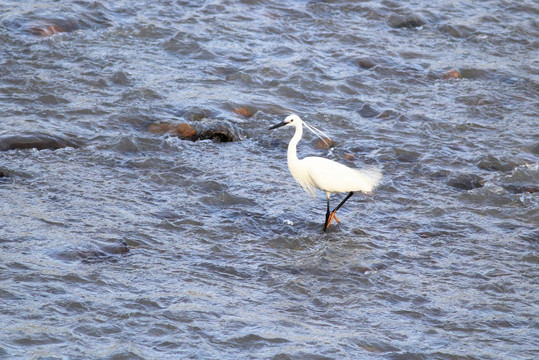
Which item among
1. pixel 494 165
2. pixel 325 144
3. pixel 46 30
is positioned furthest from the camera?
pixel 46 30

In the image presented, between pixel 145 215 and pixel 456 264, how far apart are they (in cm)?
240

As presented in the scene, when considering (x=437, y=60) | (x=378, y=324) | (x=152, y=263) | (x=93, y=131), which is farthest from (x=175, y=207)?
(x=437, y=60)

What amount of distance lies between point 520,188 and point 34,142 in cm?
442

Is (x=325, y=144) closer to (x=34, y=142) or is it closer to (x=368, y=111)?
(x=368, y=111)

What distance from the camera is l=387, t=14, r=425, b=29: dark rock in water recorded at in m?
11.2

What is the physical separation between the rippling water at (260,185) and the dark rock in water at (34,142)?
0.02 meters

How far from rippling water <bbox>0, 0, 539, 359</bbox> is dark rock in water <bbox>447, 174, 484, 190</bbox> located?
16 mm

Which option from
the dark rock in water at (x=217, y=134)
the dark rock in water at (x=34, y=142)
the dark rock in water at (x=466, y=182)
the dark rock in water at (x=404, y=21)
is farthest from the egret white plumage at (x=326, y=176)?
the dark rock in water at (x=404, y=21)

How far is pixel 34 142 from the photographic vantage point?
6926mm

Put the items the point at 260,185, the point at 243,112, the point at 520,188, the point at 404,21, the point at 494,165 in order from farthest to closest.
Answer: the point at 404,21
the point at 243,112
the point at 494,165
the point at 520,188
the point at 260,185

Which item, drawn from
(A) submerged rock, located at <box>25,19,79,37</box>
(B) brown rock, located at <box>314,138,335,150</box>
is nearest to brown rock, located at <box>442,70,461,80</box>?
(B) brown rock, located at <box>314,138,335,150</box>

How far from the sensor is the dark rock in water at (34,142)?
6.82 metres

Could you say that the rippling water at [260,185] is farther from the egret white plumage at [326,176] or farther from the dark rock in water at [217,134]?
the egret white plumage at [326,176]

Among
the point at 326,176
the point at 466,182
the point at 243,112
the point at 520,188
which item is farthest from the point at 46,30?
the point at 520,188
